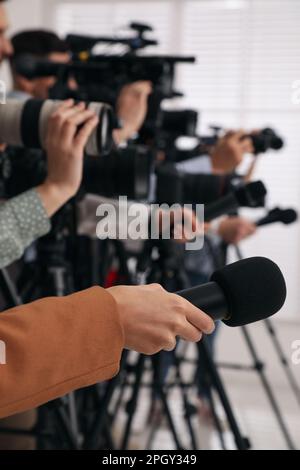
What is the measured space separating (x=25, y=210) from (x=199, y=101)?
2866mm

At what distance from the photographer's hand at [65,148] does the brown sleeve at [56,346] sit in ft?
1.25

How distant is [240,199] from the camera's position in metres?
0.98

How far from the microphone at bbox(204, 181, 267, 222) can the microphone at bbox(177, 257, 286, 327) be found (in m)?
0.40

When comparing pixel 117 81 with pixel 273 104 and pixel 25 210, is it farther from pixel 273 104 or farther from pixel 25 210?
pixel 273 104

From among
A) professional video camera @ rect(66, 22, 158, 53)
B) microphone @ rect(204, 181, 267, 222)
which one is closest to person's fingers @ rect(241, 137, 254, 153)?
professional video camera @ rect(66, 22, 158, 53)

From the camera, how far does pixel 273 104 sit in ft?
11.4

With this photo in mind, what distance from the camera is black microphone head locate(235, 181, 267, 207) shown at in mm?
963

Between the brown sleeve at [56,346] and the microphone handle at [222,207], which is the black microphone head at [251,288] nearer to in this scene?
the brown sleeve at [56,346]

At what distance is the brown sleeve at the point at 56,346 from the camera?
51 centimetres

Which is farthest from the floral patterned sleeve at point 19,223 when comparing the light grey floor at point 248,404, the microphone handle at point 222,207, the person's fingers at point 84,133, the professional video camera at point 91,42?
the light grey floor at point 248,404

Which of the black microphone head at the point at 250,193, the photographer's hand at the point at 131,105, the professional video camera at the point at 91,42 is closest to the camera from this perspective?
the black microphone head at the point at 250,193

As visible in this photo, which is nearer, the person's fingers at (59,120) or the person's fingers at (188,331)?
the person's fingers at (188,331)

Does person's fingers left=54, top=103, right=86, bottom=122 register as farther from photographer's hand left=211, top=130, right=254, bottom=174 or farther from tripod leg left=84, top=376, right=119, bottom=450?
photographer's hand left=211, top=130, right=254, bottom=174
